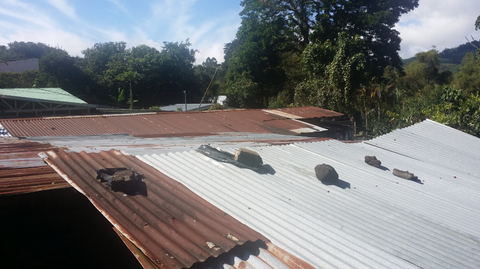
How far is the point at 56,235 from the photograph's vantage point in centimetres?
345

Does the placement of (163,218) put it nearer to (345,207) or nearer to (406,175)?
(345,207)

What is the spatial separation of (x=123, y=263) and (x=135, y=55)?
34577 millimetres

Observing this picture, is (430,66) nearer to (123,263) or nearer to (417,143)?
(417,143)

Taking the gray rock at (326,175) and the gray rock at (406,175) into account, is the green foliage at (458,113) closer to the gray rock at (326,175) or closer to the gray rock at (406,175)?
the gray rock at (406,175)

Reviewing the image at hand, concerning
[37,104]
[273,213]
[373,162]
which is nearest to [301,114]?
[373,162]

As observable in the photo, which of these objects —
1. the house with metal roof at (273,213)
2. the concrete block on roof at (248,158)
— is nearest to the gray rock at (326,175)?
the house with metal roof at (273,213)

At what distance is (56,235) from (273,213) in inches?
93.3

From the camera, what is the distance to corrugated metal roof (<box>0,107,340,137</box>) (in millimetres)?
7305

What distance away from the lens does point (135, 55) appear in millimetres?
35031

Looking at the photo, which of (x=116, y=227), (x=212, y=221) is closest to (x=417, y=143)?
(x=212, y=221)

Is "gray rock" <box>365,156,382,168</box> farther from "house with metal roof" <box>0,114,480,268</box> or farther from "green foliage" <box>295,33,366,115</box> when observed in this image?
"green foliage" <box>295,33,366,115</box>

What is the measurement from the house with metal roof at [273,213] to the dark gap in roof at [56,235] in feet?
2.04

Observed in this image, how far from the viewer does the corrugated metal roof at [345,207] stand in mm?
2531

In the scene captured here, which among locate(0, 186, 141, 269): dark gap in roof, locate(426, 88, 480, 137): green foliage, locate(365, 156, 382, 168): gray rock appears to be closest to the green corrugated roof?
locate(0, 186, 141, 269): dark gap in roof
